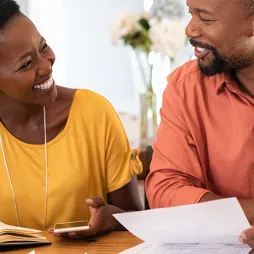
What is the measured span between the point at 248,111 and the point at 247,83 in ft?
0.30

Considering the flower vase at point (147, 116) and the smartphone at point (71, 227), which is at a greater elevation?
the flower vase at point (147, 116)

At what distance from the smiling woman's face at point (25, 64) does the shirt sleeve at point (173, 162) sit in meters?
0.39

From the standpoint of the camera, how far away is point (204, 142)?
179 cm

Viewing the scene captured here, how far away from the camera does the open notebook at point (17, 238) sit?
5.21 feet

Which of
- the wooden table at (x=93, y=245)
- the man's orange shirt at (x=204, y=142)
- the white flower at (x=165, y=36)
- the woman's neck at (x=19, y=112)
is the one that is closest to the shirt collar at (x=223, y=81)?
the man's orange shirt at (x=204, y=142)

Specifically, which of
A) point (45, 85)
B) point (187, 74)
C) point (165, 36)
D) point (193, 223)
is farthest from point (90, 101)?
point (165, 36)

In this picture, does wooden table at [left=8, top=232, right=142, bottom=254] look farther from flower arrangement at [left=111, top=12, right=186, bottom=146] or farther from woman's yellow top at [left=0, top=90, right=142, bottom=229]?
flower arrangement at [left=111, top=12, right=186, bottom=146]

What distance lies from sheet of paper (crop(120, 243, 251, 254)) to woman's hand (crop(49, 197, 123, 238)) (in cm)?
17

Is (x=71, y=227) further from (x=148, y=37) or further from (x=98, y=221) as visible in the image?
(x=148, y=37)

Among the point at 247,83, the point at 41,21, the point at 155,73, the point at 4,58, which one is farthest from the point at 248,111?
the point at 41,21

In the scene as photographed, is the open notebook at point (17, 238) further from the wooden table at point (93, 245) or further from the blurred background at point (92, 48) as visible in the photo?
the blurred background at point (92, 48)

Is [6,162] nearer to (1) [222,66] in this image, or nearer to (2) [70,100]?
(2) [70,100]

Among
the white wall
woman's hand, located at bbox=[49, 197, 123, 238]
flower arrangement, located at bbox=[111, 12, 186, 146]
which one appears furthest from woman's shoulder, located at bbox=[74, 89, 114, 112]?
the white wall

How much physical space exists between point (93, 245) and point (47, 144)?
49 cm
